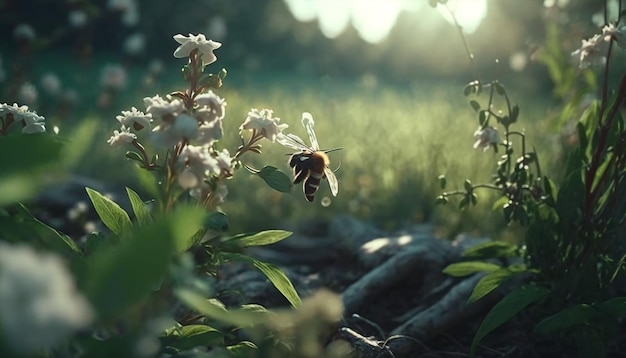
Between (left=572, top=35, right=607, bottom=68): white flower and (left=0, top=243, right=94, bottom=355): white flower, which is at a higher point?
(left=572, top=35, right=607, bottom=68): white flower

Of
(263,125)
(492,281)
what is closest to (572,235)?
(492,281)

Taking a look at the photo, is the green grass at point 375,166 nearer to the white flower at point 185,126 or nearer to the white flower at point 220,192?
the white flower at point 220,192

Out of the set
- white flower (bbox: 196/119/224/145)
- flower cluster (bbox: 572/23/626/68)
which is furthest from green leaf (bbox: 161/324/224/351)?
flower cluster (bbox: 572/23/626/68)

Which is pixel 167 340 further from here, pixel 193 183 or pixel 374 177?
pixel 374 177

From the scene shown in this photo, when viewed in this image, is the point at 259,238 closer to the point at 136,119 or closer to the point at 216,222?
the point at 216,222

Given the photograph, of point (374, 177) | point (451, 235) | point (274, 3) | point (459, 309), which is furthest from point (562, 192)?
point (274, 3)

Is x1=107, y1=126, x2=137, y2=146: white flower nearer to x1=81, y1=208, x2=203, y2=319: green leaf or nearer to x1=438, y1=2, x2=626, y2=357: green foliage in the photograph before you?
x1=81, y1=208, x2=203, y2=319: green leaf

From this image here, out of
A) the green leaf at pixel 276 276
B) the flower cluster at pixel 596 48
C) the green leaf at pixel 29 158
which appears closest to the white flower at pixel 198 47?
the green leaf at pixel 276 276
